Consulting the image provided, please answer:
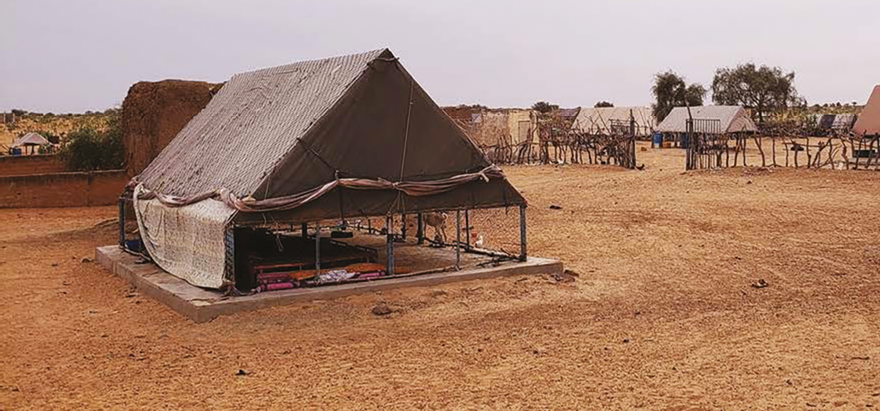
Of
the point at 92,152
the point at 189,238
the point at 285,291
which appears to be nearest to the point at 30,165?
the point at 92,152

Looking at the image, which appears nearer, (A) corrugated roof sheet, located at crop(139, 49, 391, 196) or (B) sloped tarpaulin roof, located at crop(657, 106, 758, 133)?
(A) corrugated roof sheet, located at crop(139, 49, 391, 196)

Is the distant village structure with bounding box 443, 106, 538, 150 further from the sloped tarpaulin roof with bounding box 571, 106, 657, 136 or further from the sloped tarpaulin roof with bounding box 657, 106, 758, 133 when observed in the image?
the sloped tarpaulin roof with bounding box 571, 106, 657, 136

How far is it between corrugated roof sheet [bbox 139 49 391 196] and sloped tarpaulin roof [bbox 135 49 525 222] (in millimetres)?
22

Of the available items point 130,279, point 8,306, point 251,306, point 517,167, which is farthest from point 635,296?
point 517,167

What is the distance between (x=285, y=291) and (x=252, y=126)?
10.2ft

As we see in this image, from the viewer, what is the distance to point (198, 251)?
1266 centimetres

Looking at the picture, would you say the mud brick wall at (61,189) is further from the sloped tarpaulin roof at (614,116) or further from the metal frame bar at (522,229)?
the sloped tarpaulin roof at (614,116)

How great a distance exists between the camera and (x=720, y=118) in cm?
4862

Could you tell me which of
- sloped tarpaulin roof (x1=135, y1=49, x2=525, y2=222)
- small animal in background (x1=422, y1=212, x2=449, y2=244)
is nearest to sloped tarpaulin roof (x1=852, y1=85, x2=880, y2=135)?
small animal in background (x1=422, y1=212, x2=449, y2=244)

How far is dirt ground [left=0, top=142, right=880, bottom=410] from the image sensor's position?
8305mm

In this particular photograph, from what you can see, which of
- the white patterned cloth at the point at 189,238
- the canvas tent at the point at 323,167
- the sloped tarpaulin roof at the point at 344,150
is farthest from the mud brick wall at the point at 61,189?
the sloped tarpaulin roof at the point at 344,150

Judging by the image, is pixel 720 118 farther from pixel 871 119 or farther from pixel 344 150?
pixel 344 150

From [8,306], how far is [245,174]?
352cm

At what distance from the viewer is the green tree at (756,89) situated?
71.4m
